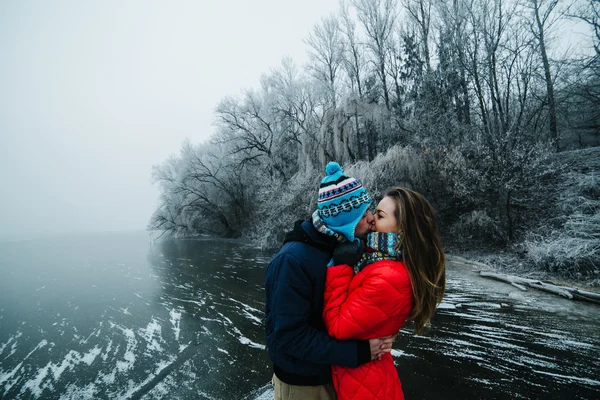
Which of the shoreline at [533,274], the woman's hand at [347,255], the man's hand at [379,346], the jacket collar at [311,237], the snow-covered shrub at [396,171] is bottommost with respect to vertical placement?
the shoreline at [533,274]

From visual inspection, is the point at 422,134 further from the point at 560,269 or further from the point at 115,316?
the point at 115,316

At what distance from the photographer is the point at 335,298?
142cm

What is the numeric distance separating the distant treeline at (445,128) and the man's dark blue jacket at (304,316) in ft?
29.4

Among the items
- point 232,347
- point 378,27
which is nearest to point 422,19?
point 378,27

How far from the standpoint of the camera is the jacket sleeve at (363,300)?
1.31 metres

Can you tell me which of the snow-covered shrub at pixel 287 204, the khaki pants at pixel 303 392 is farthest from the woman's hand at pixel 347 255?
the snow-covered shrub at pixel 287 204

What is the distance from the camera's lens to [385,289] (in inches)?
52.2

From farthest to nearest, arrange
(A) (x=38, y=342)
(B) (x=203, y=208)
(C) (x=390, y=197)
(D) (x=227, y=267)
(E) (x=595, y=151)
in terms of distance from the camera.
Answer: (B) (x=203, y=208)
(D) (x=227, y=267)
(E) (x=595, y=151)
(A) (x=38, y=342)
(C) (x=390, y=197)

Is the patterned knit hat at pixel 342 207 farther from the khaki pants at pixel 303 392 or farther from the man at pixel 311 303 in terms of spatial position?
the khaki pants at pixel 303 392

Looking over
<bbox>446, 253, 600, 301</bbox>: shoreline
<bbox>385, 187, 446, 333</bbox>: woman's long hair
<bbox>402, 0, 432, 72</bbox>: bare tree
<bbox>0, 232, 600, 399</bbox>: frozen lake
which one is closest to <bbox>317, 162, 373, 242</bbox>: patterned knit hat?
<bbox>385, 187, 446, 333</bbox>: woman's long hair

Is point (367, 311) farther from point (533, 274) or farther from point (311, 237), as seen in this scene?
point (533, 274)

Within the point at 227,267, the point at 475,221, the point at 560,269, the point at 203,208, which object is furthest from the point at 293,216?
the point at 203,208

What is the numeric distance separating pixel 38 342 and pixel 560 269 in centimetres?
1294

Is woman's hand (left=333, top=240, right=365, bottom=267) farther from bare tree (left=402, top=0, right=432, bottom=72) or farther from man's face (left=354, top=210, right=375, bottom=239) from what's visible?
bare tree (left=402, top=0, right=432, bottom=72)
